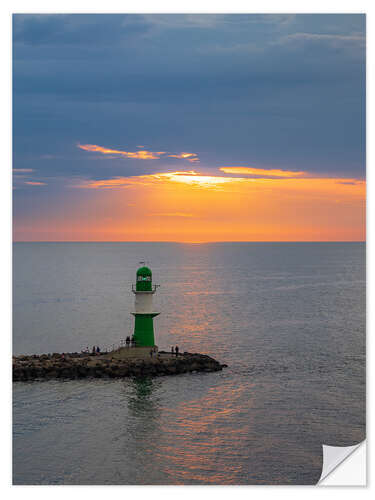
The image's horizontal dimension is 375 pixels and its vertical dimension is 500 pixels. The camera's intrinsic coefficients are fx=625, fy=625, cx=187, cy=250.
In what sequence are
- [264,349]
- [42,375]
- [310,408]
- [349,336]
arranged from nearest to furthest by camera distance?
1. [310,408]
2. [42,375]
3. [264,349]
4. [349,336]

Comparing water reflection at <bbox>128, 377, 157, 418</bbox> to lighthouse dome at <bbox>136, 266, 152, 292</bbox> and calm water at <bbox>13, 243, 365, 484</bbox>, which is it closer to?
calm water at <bbox>13, 243, 365, 484</bbox>

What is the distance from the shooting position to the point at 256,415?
23.4 meters

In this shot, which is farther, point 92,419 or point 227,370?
point 227,370

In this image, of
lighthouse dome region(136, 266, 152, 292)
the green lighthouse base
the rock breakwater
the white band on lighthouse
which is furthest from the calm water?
lighthouse dome region(136, 266, 152, 292)

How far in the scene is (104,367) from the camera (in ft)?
94.9

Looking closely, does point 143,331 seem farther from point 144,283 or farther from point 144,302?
point 144,283

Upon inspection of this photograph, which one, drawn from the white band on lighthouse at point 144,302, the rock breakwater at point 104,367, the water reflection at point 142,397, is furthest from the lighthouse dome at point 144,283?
the water reflection at point 142,397

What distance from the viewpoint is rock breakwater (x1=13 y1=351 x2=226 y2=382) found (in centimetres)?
2870

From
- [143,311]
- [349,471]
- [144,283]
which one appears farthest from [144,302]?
[349,471]
